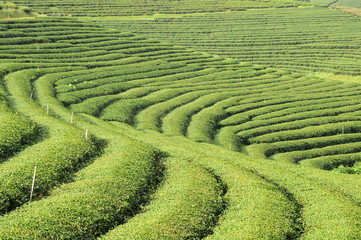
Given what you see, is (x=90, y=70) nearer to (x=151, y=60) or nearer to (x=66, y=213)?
(x=151, y=60)

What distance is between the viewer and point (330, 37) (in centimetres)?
10306

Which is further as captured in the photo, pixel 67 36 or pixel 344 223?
pixel 67 36

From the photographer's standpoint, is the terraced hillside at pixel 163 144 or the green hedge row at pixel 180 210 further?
the terraced hillside at pixel 163 144

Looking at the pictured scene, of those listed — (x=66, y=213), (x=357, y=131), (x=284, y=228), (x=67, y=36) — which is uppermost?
(x=67, y=36)

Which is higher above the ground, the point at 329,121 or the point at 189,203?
the point at 189,203

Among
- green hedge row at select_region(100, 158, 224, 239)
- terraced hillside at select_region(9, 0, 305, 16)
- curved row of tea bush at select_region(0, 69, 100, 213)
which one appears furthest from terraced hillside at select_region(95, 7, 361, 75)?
curved row of tea bush at select_region(0, 69, 100, 213)

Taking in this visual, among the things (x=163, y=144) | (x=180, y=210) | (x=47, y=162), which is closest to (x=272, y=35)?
(x=163, y=144)

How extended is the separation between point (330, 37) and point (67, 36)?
68963 millimetres

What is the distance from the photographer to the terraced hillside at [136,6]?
346ft

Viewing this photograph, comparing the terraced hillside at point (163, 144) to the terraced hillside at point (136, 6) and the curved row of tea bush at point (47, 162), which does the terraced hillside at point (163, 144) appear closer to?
the curved row of tea bush at point (47, 162)

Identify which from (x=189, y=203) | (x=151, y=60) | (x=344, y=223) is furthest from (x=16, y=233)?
(x=151, y=60)

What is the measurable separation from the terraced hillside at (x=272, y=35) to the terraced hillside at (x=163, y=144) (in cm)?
1464

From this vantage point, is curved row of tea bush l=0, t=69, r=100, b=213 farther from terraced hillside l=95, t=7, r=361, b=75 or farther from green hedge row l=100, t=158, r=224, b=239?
terraced hillside l=95, t=7, r=361, b=75

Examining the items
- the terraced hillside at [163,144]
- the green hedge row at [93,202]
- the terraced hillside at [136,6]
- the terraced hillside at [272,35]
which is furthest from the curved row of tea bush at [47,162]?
the terraced hillside at [136,6]
